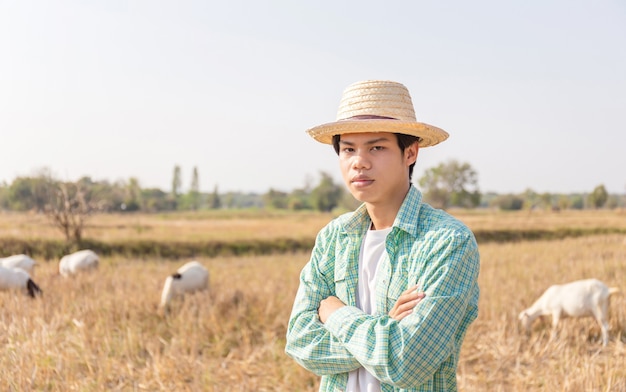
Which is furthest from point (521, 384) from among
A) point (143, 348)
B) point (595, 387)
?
point (143, 348)

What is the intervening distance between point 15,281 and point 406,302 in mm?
7026

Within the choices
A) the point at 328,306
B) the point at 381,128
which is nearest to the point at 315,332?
the point at 328,306

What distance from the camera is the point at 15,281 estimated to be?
7.63 metres

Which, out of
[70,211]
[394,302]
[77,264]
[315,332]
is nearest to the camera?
[394,302]

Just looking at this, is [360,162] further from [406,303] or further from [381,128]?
[406,303]

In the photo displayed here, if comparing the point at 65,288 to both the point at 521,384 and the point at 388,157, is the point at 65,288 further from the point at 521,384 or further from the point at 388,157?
the point at 388,157

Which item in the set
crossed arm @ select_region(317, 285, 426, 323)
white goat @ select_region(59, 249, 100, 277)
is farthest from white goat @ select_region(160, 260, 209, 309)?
crossed arm @ select_region(317, 285, 426, 323)

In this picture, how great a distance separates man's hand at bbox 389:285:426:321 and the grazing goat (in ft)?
22.2

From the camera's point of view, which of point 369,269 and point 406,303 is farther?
Result: point 369,269

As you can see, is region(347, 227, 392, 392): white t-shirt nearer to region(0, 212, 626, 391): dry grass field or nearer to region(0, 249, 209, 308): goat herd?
region(0, 212, 626, 391): dry grass field

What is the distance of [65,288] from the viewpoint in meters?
8.45

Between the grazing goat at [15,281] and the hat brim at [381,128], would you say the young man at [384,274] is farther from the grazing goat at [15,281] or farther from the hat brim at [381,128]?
the grazing goat at [15,281]

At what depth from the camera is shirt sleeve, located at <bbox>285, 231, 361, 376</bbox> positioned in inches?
89.1

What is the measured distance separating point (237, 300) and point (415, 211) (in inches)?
212
